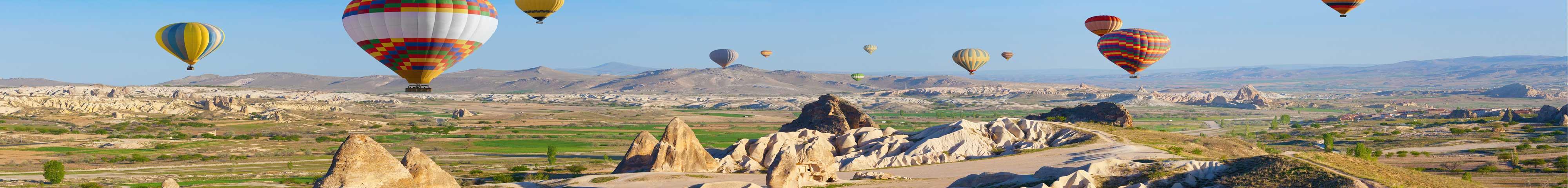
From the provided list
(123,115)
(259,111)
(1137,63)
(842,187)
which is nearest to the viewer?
(842,187)

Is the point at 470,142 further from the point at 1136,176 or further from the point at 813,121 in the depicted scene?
the point at 1136,176

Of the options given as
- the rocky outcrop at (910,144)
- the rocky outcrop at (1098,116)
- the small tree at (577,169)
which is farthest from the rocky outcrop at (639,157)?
the rocky outcrop at (1098,116)

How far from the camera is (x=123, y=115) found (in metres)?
177

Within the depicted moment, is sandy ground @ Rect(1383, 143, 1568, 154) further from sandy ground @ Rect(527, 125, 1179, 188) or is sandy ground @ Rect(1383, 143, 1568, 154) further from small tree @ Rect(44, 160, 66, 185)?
small tree @ Rect(44, 160, 66, 185)

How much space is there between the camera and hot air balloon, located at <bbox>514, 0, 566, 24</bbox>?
85188 mm

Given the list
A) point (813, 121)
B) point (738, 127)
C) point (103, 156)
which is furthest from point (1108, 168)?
point (738, 127)

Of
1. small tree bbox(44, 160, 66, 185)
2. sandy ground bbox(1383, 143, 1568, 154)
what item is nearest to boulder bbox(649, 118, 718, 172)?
small tree bbox(44, 160, 66, 185)

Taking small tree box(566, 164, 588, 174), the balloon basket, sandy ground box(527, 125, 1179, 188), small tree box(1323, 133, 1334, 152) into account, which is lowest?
small tree box(1323, 133, 1334, 152)

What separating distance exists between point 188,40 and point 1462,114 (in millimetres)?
148406

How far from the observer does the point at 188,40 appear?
91.4 m

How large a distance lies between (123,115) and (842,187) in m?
151

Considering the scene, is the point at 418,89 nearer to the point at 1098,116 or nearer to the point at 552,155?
the point at 552,155

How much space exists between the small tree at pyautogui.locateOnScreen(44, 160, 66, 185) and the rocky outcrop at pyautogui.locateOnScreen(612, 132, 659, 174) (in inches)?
1158

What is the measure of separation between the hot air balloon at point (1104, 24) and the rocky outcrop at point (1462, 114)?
76388mm
